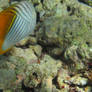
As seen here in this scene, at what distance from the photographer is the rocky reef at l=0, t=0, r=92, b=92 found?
237cm

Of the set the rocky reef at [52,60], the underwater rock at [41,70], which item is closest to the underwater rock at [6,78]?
the rocky reef at [52,60]

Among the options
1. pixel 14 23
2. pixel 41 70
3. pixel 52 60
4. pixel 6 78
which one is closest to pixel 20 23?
pixel 14 23

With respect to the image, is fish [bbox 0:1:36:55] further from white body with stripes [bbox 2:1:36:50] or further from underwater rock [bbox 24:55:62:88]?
underwater rock [bbox 24:55:62:88]

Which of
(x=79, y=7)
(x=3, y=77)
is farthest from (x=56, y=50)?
(x=79, y=7)

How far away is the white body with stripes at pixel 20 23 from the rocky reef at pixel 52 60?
1025 mm

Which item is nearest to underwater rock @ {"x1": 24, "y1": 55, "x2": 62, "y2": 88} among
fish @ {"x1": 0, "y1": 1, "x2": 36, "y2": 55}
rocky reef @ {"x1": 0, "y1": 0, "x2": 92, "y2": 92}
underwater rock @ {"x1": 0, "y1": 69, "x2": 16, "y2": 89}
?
rocky reef @ {"x1": 0, "y1": 0, "x2": 92, "y2": 92}

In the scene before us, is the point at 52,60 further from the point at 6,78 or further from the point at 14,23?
the point at 14,23

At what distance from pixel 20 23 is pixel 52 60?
170 centimetres

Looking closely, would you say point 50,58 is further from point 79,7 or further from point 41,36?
point 79,7

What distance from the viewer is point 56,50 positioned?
2.85m

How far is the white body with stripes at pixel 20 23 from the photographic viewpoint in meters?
1.27

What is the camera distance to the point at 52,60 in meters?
2.86

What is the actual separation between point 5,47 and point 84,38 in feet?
5.81

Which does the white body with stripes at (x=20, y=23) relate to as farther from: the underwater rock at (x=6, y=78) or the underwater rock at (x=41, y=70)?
the underwater rock at (x=6, y=78)
